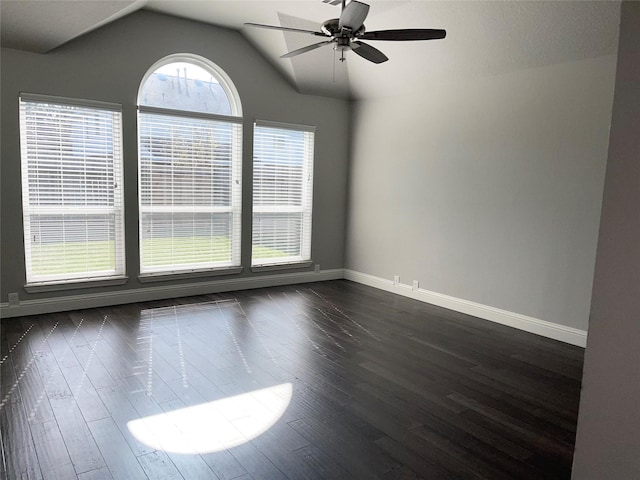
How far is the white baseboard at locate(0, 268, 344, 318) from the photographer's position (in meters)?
4.39

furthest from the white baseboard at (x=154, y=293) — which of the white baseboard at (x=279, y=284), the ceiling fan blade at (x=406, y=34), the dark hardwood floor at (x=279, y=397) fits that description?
the ceiling fan blade at (x=406, y=34)

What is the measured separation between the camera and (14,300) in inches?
169

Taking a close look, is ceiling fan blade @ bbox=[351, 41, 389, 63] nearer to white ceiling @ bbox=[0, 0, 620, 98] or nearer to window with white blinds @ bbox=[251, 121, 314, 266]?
white ceiling @ bbox=[0, 0, 620, 98]

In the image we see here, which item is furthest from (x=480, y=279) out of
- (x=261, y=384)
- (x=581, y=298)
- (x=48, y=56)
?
(x=48, y=56)

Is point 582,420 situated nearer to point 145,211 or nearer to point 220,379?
point 220,379

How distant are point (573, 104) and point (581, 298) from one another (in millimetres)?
1706

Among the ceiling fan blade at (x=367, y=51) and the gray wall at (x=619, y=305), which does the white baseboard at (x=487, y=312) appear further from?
the gray wall at (x=619, y=305)

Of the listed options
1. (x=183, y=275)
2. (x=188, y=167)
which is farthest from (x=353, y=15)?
(x=183, y=275)

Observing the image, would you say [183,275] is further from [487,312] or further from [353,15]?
[353,15]

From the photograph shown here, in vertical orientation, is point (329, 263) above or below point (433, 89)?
below

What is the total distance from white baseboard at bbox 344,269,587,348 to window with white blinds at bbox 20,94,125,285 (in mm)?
3205

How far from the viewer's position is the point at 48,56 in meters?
4.24

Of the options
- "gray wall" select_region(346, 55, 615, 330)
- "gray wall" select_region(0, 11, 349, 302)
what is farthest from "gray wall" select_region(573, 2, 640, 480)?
"gray wall" select_region(0, 11, 349, 302)

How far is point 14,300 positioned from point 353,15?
394cm
